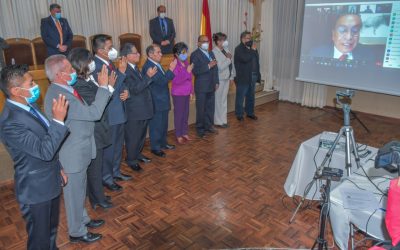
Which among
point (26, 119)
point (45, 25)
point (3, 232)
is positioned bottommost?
point (3, 232)

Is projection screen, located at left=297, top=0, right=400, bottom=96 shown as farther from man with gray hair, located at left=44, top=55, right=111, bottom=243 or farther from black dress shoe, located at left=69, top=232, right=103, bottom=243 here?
black dress shoe, located at left=69, top=232, right=103, bottom=243

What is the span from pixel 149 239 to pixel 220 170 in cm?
139

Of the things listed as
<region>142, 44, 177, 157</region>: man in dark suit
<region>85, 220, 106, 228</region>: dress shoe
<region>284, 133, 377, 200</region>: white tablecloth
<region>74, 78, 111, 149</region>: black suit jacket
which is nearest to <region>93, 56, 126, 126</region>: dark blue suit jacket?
<region>74, 78, 111, 149</region>: black suit jacket

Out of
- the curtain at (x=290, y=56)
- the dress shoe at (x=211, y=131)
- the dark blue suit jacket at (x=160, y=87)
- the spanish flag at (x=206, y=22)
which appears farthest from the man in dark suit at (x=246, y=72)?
the dark blue suit jacket at (x=160, y=87)

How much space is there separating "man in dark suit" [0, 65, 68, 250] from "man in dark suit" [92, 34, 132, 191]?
1.04 metres

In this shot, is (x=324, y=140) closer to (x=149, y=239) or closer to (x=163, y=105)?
(x=149, y=239)

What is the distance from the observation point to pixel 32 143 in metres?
1.70

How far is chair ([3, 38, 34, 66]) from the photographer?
4.66m

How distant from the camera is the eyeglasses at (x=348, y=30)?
15.7 feet

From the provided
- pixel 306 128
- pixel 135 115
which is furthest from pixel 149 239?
pixel 306 128

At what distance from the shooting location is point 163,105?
3.92 metres

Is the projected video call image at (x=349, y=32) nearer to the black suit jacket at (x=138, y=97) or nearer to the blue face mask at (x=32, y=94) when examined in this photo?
the black suit jacket at (x=138, y=97)

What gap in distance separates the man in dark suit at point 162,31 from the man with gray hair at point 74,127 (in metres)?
3.64

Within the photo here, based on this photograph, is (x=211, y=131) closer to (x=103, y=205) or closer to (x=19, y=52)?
(x=103, y=205)
